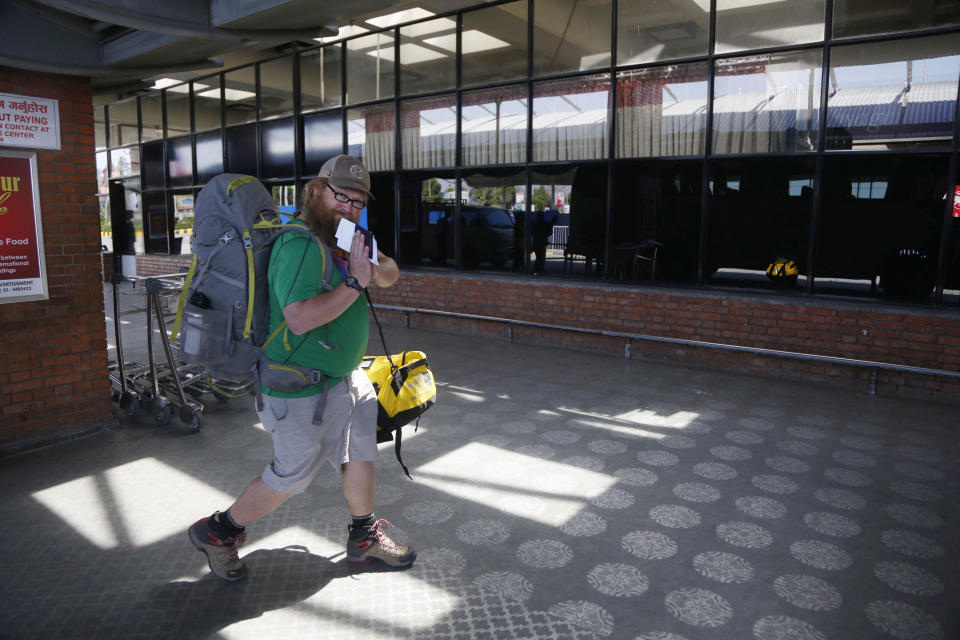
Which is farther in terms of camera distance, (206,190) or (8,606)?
(206,190)

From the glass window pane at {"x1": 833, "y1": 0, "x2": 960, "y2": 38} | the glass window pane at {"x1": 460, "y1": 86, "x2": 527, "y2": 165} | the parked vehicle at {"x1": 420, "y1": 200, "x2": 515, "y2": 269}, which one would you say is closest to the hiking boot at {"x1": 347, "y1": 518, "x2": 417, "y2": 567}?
the parked vehicle at {"x1": 420, "y1": 200, "x2": 515, "y2": 269}

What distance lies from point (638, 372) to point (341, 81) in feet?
21.7

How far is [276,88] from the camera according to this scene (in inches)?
431

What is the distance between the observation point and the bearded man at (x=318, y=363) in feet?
8.21

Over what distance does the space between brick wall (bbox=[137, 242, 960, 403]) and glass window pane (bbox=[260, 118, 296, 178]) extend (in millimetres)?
3440

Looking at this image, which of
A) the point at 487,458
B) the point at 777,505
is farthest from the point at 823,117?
the point at 487,458

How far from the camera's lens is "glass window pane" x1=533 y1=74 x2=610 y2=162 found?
7.73 m

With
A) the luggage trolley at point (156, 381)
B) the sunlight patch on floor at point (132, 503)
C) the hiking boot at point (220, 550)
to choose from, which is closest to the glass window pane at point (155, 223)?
the luggage trolley at point (156, 381)

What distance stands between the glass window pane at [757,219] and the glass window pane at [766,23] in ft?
3.95

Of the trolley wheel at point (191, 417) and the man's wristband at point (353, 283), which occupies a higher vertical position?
the man's wristband at point (353, 283)

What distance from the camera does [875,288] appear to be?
6.36 m

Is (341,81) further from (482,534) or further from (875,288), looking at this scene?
(482,534)

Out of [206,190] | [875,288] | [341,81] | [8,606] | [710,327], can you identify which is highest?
[341,81]

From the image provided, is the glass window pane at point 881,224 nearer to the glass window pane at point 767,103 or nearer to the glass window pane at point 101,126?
the glass window pane at point 767,103
